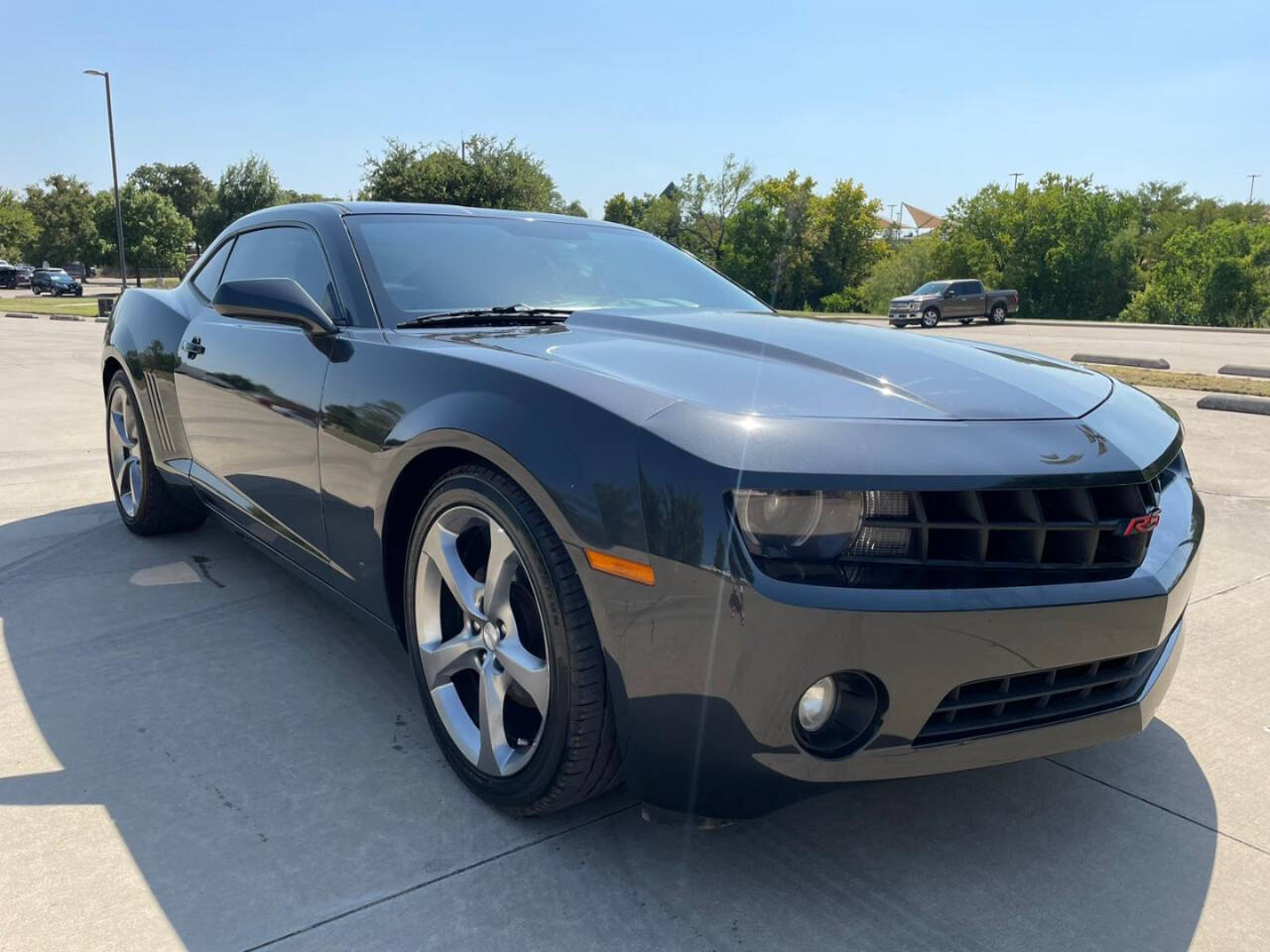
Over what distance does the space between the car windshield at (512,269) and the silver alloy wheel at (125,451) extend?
195 cm

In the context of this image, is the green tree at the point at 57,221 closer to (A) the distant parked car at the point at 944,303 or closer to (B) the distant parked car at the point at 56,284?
(B) the distant parked car at the point at 56,284

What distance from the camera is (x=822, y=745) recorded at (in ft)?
5.65

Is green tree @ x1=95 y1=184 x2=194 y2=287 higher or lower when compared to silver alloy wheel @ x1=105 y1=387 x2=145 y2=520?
higher

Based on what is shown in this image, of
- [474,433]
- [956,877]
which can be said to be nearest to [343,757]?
[474,433]

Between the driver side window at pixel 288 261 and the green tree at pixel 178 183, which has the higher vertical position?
the green tree at pixel 178 183

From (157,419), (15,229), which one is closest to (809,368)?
(157,419)

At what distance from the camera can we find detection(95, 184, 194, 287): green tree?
47.8m

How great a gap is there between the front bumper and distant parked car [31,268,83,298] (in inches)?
2049

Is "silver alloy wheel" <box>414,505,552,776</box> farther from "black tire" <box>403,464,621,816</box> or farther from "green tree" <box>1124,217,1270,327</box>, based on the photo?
"green tree" <box>1124,217,1270,327</box>

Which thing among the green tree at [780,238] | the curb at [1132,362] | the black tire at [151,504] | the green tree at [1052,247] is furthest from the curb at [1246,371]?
the green tree at [780,238]

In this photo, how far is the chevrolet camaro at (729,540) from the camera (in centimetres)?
166

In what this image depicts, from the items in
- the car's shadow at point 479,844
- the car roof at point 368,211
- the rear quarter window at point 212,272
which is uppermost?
the car roof at point 368,211

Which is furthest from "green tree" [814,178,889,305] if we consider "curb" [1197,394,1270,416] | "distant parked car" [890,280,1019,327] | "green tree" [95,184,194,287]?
"curb" [1197,394,1270,416]

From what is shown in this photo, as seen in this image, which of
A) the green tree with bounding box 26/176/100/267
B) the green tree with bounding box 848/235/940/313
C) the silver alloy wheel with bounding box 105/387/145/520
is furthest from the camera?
the green tree with bounding box 26/176/100/267
